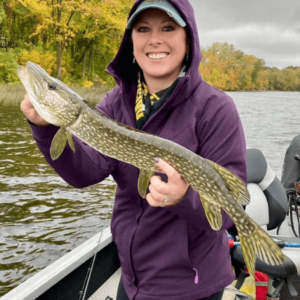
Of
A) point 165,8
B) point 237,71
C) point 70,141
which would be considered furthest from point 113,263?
point 237,71

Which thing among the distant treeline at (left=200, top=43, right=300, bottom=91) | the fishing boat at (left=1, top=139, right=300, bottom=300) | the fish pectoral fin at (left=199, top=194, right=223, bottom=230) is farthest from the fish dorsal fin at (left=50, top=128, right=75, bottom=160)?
the distant treeline at (left=200, top=43, right=300, bottom=91)

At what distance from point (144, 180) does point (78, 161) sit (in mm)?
298

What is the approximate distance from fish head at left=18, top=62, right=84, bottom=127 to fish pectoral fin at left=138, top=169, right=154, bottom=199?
13.9 inches

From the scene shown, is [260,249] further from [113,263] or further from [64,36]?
[64,36]

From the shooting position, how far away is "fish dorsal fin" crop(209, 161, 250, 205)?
1312 mm

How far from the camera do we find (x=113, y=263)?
9.93 feet

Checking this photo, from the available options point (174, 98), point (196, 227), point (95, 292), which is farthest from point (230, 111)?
point (95, 292)

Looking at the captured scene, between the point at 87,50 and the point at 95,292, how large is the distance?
80.3ft

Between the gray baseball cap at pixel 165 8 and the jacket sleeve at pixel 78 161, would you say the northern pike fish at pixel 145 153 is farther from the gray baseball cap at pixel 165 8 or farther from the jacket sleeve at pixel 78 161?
the gray baseball cap at pixel 165 8

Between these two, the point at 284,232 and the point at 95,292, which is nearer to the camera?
the point at 95,292

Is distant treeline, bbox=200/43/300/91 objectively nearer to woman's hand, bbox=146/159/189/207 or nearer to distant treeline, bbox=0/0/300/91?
distant treeline, bbox=0/0/300/91

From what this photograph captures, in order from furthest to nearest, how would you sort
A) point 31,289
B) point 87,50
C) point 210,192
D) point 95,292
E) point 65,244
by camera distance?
point 87,50 → point 65,244 → point 95,292 → point 31,289 → point 210,192

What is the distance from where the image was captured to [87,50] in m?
25.5

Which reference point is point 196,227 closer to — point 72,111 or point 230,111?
point 230,111
